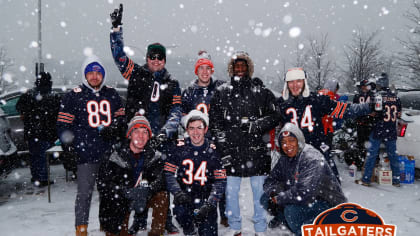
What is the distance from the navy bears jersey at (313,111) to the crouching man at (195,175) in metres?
1.10

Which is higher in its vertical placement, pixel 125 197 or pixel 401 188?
pixel 125 197

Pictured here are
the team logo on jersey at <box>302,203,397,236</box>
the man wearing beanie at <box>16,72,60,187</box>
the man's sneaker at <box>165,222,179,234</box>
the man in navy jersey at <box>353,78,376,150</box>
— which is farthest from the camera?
the man in navy jersey at <box>353,78,376,150</box>

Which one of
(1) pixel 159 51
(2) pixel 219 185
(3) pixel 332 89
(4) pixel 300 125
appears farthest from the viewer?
(3) pixel 332 89

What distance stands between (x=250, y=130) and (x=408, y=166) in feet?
13.6

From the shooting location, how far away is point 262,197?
3168 millimetres

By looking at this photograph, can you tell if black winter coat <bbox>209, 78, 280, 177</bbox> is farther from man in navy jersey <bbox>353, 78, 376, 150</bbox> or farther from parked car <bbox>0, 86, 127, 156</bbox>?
parked car <bbox>0, 86, 127, 156</bbox>

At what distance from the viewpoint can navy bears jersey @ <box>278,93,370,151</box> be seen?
11.8 feet

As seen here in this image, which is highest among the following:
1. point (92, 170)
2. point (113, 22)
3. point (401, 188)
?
point (113, 22)

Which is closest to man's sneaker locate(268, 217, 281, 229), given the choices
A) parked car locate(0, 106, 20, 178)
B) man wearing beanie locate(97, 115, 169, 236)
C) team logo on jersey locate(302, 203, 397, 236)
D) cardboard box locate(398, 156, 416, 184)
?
man wearing beanie locate(97, 115, 169, 236)

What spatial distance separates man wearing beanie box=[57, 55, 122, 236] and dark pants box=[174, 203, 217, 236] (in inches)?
37.6

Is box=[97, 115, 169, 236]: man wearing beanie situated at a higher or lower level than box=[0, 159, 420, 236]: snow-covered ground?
higher

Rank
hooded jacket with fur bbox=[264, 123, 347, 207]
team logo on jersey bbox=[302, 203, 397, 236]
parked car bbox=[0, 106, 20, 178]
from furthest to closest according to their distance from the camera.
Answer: parked car bbox=[0, 106, 20, 178]
hooded jacket with fur bbox=[264, 123, 347, 207]
team logo on jersey bbox=[302, 203, 397, 236]

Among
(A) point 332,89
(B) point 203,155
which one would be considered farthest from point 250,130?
(A) point 332,89

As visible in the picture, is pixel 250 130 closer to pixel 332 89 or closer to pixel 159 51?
pixel 159 51
